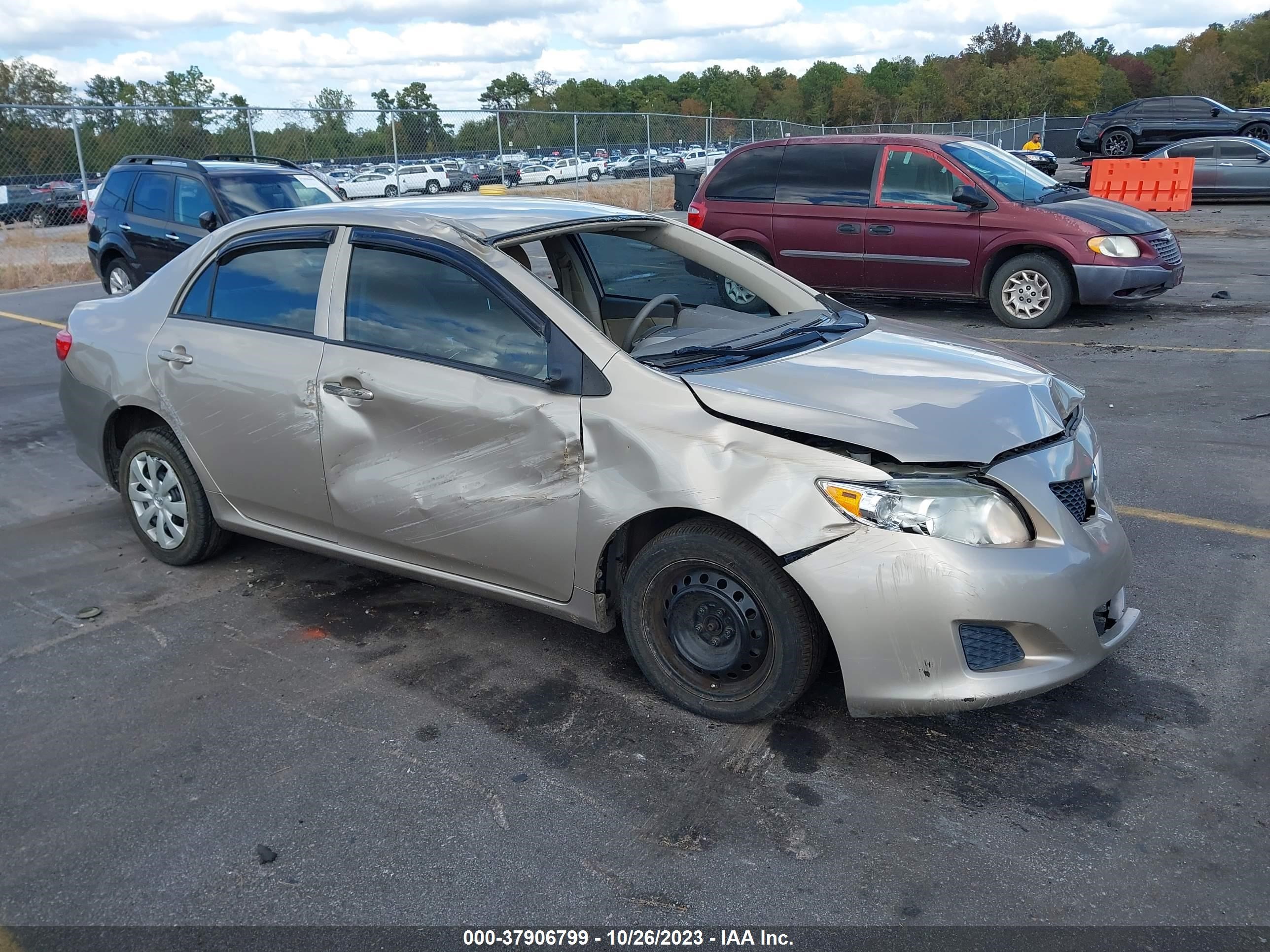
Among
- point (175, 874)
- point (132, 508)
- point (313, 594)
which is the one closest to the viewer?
point (175, 874)

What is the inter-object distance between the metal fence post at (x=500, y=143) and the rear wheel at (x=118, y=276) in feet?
40.2

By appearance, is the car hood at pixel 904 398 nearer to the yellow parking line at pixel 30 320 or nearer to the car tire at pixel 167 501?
the car tire at pixel 167 501

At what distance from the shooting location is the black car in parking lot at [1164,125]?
27469 millimetres

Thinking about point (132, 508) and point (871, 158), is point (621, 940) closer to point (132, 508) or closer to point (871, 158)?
point (132, 508)

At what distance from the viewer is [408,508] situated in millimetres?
3930

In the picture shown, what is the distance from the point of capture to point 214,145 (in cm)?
2038

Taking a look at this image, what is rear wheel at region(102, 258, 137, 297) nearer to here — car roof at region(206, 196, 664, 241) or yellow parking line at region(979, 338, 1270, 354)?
car roof at region(206, 196, 664, 241)

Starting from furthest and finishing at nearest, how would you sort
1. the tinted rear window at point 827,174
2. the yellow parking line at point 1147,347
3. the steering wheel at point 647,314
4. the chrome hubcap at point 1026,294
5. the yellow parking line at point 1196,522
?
the tinted rear window at point 827,174 → the chrome hubcap at point 1026,294 → the yellow parking line at point 1147,347 → the yellow parking line at point 1196,522 → the steering wheel at point 647,314

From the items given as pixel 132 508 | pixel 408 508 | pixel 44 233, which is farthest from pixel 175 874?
pixel 44 233

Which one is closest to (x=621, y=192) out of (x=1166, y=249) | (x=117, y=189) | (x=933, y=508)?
(x=117, y=189)

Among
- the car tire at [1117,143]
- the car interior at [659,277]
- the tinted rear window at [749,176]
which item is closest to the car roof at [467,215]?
the car interior at [659,277]

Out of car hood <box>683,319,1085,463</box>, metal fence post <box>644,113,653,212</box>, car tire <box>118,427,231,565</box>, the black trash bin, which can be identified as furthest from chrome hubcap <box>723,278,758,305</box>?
metal fence post <box>644,113,653,212</box>

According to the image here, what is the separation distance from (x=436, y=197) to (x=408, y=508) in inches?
68.4

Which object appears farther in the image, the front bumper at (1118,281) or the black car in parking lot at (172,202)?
the black car in parking lot at (172,202)
